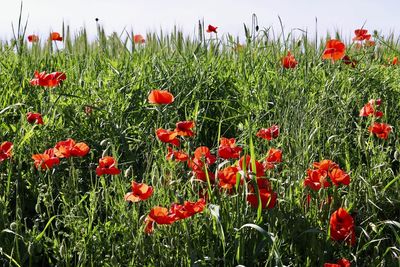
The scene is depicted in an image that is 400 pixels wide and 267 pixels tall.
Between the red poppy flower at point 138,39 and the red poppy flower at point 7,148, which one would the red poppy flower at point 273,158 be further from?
the red poppy flower at point 138,39

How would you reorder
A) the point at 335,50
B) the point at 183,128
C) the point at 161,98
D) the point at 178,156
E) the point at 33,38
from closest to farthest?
1. the point at 178,156
2. the point at 183,128
3. the point at 161,98
4. the point at 335,50
5. the point at 33,38

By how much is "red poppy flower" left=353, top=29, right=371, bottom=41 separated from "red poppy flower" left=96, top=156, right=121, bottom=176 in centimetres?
225

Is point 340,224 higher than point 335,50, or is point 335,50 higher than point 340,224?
point 335,50

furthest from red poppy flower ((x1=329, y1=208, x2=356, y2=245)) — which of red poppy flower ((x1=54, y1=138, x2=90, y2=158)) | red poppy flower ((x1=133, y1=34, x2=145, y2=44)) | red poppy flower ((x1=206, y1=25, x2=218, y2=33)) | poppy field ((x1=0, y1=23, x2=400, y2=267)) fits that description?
red poppy flower ((x1=133, y1=34, x2=145, y2=44))

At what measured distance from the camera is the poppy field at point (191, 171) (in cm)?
193

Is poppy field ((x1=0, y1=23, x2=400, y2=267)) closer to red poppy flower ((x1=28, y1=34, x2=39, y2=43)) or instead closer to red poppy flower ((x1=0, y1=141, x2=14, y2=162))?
red poppy flower ((x1=0, y1=141, x2=14, y2=162))

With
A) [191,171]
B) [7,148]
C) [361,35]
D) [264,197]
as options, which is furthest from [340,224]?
[361,35]

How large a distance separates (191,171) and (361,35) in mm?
2053

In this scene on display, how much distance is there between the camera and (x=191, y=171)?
2143 mm

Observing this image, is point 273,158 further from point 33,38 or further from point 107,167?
point 33,38

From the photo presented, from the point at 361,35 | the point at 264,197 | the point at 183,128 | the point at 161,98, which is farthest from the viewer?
the point at 361,35

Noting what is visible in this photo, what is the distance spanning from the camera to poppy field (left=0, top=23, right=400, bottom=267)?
1.93m

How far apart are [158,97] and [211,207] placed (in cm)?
54

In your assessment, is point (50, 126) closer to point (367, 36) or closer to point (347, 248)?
point (347, 248)
